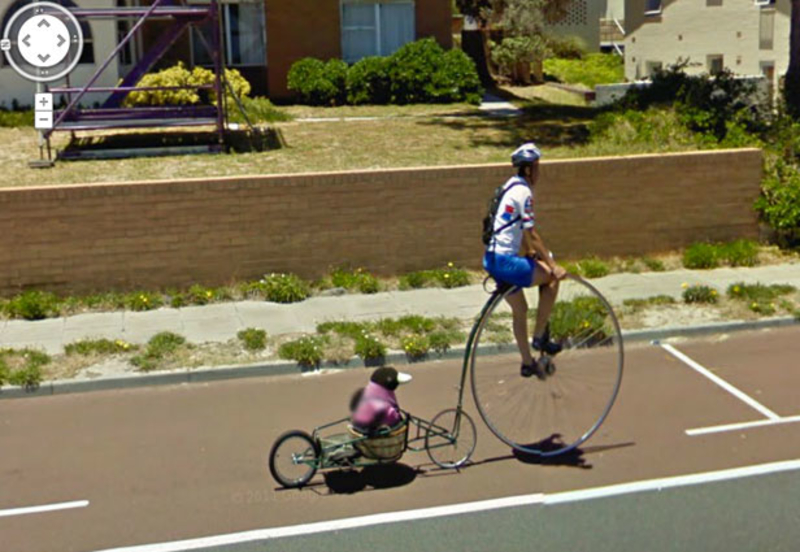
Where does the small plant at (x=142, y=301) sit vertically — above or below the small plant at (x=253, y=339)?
above

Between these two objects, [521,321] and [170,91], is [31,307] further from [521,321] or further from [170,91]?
[170,91]

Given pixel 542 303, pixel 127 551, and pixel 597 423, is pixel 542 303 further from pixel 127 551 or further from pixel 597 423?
pixel 127 551

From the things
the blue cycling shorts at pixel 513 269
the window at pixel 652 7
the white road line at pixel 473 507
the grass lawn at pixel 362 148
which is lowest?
the white road line at pixel 473 507

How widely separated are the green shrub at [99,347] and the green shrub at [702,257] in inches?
279

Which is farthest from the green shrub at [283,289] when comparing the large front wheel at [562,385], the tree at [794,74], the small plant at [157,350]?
the tree at [794,74]

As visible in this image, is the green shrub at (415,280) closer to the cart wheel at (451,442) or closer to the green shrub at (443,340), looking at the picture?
the green shrub at (443,340)

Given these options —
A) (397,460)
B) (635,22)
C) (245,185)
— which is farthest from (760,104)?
(635,22)

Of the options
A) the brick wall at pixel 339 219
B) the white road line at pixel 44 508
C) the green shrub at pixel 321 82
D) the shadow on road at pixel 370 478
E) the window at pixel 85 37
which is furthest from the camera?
the green shrub at pixel 321 82

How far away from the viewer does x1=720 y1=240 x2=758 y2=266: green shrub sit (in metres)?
13.5

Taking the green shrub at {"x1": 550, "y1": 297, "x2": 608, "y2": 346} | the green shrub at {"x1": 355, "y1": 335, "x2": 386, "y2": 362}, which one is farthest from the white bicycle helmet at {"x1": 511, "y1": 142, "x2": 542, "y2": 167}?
the green shrub at {"x1": 355, "y1": 335, "x2": 386, "y2": 362}

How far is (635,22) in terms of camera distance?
35469mm

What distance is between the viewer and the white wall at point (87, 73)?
22703 millimetres

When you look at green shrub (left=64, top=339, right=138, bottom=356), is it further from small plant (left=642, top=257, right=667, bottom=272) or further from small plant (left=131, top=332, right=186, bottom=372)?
small plant (left=642, top=257, right=667, bottom=272)

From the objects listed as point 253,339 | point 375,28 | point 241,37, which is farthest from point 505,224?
point 241,37
